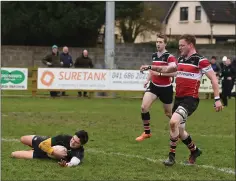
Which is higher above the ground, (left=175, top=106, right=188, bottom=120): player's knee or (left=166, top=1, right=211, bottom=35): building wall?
(left=166, top=1, right=211, bottom=35): building wall

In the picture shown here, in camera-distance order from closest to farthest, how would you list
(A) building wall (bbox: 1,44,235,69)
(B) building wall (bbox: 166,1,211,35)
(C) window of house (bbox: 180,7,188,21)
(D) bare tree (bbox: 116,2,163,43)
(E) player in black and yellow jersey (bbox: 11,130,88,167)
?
1. (E) player in black and yellow jersey (bbox: 11,130,88,167)
2. (A) building wall (bbox: 1,44,235,69)
3. (D) bare tree (bbox: 116,2,163,43)
4. (B) building wall (bbox: 166,1,211,35)
5. (C) window of house (bbox: 180,7,188,21)

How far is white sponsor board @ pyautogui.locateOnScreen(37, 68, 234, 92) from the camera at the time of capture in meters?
24.8

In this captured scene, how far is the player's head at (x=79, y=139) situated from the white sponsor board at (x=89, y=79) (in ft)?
48.4

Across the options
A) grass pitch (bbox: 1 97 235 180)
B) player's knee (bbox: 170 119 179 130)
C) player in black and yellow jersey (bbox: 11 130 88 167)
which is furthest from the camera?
player in black and yellow jersey (bbox: 11 130 88 167)

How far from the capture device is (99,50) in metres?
38.6

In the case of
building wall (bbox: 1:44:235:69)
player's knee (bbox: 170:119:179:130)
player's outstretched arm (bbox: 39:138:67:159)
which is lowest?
player's outstretched arm (bbox: 39:138:67:159)

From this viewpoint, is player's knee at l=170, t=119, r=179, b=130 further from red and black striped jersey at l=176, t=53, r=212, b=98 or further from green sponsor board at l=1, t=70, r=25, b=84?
green sponsor board at l=1, t=70, r=25, b=84

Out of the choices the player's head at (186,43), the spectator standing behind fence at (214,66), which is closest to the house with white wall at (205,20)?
the spectator standing behind fence at (214,66)

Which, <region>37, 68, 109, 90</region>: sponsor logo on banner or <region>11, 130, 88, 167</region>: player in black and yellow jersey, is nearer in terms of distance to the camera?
<region>11, 130, 88, 167</region>: player in black and yellow jersey

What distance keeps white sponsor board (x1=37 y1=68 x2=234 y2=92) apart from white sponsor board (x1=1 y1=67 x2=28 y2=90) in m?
0.67

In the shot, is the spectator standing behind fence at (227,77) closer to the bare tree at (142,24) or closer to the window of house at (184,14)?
the bare tree at (142,24)

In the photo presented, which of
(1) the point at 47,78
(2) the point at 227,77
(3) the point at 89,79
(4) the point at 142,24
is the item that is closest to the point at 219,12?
(4) the point at 142,24

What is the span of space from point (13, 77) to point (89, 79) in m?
3.42

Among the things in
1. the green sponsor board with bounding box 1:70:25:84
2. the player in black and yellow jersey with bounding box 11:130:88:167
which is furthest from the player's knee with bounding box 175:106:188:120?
the green sponsor board with bounding box 1:70:25:84
